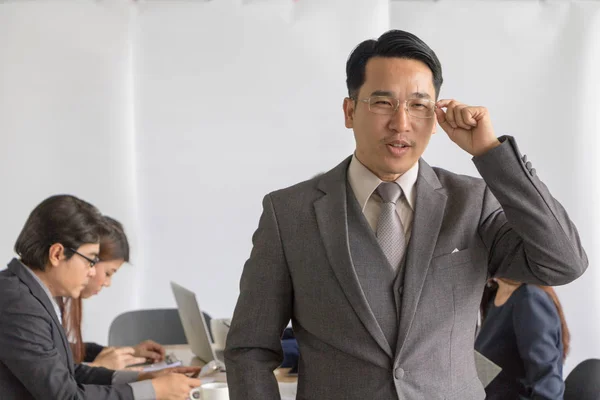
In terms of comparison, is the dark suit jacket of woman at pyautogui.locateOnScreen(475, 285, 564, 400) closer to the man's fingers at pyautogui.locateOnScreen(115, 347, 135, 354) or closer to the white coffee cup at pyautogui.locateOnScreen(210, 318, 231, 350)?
the white coffee cup at pyautogui.locateOnScreen(210, 318, 231, 350)

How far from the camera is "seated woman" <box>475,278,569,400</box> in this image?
109 inches

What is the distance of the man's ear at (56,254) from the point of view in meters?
2.51

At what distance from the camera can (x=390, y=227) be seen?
155 cm

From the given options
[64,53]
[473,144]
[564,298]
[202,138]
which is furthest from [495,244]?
[64,53]

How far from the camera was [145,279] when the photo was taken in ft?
17.2

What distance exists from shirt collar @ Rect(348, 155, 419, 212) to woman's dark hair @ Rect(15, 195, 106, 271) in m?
1.28

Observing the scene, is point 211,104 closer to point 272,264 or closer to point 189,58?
point 189,58

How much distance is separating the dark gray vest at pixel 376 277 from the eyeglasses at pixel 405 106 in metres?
0.21

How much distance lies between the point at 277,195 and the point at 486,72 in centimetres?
347

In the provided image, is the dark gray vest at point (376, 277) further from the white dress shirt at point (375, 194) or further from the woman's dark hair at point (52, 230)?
the woman's dark hair at point (52, 230)

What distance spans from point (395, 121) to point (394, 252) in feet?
0.85

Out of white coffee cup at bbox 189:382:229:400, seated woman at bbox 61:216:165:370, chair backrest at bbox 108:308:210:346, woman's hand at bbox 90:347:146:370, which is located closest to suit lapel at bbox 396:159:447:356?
white coffee cup at bbox 189:382:229:400

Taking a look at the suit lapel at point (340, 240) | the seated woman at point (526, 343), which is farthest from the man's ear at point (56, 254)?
the seated woman at point (526, 343)

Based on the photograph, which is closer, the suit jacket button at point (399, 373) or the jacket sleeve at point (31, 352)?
the suit jacket button at point (399, 373)
